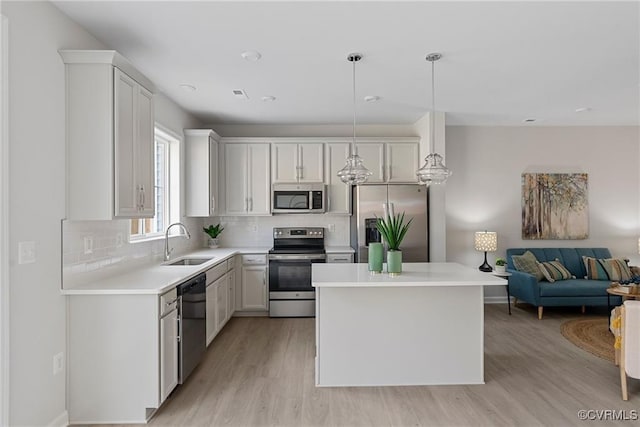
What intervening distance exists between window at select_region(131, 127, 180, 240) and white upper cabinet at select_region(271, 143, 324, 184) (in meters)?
1.31

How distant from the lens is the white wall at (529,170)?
5625 millimetres

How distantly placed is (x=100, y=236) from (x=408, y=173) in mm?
3836

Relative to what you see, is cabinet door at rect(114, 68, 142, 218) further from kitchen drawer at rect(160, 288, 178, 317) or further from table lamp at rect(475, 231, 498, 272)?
table lamp at rect(475, 231, 498, 272)

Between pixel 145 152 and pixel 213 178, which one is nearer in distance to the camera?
pixel 145 152

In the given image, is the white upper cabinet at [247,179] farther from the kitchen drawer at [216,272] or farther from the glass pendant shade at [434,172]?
the glass pendant shade at [434,172]

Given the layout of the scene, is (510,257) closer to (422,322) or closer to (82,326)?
(422,322)

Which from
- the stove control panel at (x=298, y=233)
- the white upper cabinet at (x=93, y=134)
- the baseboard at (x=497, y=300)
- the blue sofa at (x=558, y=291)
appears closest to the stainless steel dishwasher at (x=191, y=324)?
the white upper cabinet at (x=93, y=134)

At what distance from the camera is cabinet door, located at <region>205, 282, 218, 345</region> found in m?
3.59

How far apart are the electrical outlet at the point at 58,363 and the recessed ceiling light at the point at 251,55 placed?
2.46m

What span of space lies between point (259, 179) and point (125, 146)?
2674 mm

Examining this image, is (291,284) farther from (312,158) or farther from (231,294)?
(312,158)

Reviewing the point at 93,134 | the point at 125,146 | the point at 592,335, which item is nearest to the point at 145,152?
the point at 125,146

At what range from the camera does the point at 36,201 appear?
212cm

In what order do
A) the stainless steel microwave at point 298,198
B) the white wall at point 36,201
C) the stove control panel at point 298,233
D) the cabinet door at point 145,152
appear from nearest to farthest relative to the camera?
1. the white wall at point 36,201
2. the cabinet door at point 145,152
3. the stainless steel microwave at point 298,198
4. the stove control panel at point 298,233
